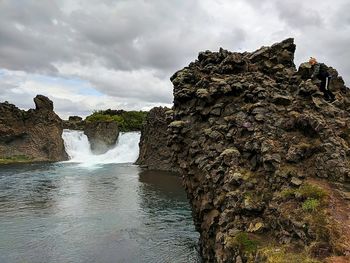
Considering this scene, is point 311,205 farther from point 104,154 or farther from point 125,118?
point 125,118

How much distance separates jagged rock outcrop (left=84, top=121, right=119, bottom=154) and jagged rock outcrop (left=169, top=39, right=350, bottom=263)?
228 feet

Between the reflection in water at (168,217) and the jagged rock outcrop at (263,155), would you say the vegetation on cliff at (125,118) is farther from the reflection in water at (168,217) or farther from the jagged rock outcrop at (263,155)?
the jagged rock outcrop at (263,155)

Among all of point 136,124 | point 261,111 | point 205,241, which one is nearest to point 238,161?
point 261,111

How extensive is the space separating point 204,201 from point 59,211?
63.5ft

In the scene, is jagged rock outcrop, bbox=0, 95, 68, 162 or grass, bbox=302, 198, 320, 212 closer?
grass, bbox=302, 198, 320, 212

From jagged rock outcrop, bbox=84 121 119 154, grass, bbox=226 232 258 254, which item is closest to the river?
grass, bbox=226 232 258 254

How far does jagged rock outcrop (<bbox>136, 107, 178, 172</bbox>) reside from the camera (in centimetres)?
7219

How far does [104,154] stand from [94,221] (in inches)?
2331

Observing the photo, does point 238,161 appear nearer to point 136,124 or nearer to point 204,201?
point 204,201

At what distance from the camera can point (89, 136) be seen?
9538 centimetres

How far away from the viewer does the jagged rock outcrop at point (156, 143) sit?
7219cm

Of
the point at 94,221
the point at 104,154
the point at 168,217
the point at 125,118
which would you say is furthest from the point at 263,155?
the point at 125,118

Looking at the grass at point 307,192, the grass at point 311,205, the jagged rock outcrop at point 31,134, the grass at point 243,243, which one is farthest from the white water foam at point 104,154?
the grass at point 311,205

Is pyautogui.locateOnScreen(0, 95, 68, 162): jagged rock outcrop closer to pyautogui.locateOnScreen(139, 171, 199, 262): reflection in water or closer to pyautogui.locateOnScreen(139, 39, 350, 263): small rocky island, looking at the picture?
pyautogui.locateOnScreen(139, 171, 199, 262): reflection in water
